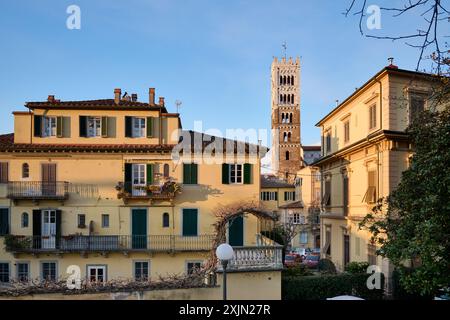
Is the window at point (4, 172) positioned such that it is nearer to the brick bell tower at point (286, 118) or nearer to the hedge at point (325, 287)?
the hedge at point (325, 287)

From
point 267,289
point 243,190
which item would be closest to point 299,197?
point 243,190

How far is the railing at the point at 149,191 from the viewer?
23.5 metres

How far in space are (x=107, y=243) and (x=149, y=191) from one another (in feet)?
12.6

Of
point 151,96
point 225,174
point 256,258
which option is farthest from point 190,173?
point 256,258

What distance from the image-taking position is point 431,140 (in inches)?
397

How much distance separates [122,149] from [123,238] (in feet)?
17.3

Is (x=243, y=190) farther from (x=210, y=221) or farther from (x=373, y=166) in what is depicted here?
(x=373, y=166)

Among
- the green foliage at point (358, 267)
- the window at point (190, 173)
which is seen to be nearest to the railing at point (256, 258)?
the green foliage at point (358, 267)

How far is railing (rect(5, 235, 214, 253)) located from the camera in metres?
22.8

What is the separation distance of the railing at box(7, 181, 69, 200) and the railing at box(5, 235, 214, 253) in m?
2.38

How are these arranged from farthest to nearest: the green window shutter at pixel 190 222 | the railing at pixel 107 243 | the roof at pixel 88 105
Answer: the roof at pixel 88 105 < the green window shutter at pixel 190 222 < the railing at pixel 107 243

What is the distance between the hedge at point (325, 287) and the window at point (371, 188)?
385 cm

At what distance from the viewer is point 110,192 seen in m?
24.0

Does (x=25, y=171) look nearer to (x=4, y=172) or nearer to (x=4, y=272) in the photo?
(x=4, y=172)
